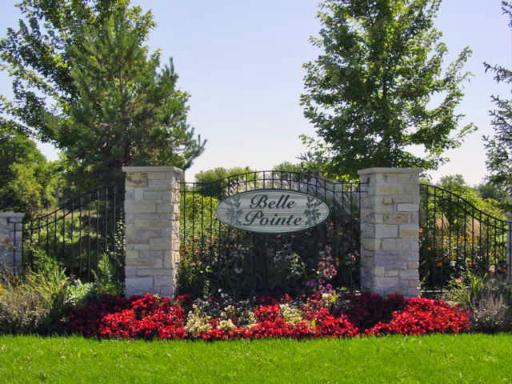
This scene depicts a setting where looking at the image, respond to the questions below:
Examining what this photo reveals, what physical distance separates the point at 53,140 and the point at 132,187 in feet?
27.3

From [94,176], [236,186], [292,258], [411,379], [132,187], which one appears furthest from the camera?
[94,176]

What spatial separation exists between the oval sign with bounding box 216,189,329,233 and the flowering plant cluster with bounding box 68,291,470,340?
3.85 feet

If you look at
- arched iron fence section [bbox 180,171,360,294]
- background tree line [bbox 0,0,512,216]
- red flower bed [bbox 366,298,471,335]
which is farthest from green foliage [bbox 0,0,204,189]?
red flower bed [bbox 366,298,471,335]

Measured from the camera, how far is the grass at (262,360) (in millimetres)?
5250

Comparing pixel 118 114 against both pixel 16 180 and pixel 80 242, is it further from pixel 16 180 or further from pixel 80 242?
pixel 16 180

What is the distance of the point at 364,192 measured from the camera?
868 cm

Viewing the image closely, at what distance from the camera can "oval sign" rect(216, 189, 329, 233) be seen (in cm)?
866

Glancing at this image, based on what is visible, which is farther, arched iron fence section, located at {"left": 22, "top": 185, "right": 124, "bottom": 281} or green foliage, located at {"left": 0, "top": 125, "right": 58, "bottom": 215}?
green foliage, located at {"left": 0, "top": 125, "right": 58, "bottom": 215}

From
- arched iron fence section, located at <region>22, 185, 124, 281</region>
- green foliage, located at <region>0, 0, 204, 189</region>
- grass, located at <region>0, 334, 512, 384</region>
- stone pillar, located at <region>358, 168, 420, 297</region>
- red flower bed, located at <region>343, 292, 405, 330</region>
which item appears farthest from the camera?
green foliage, located at <region>0, 0, 204, 189</region>

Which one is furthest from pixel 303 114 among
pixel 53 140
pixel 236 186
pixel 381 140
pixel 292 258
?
pixel 53 140

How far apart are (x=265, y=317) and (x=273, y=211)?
193cm

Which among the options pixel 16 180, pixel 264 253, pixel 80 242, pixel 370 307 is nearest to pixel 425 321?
pixel 370 307

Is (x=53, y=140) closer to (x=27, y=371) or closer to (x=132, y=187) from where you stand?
(x=132, y=187)

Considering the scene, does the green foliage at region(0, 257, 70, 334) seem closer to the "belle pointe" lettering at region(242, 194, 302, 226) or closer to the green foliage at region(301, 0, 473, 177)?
the "belle pointe" lettering at region(242, 194, 302, 226)
